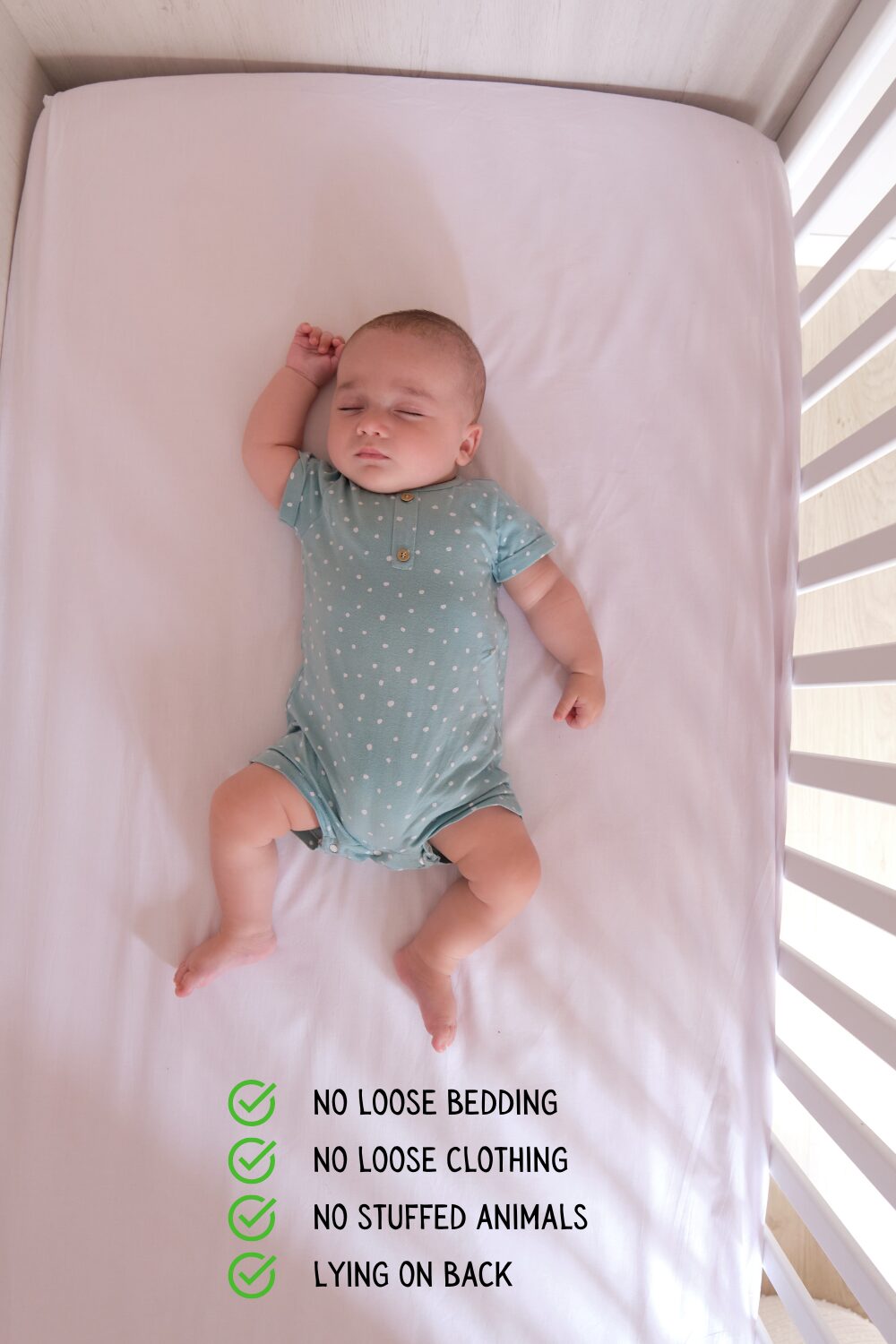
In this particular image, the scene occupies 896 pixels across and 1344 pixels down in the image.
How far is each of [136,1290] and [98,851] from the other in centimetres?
47

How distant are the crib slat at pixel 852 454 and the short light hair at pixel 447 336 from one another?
0.43 metres

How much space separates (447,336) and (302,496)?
258mm

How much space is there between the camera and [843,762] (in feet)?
3.30

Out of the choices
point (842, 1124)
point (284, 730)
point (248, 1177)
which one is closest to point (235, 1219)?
point (248, 1177)

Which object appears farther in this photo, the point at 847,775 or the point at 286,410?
the point at 286,410

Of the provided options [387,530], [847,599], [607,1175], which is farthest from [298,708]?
[847,599]

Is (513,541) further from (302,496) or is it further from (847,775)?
(847,775)

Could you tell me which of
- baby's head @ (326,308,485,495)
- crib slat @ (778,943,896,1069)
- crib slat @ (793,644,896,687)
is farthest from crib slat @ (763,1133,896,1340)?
baby's head @ (326,308,485,495)

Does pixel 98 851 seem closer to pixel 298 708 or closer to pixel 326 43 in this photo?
pixel 298 708

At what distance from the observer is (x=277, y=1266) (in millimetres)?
1005

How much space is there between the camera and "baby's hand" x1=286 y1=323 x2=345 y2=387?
1146 mm

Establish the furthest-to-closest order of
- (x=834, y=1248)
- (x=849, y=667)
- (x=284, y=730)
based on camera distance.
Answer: (x=284, y=730) < (x=849, y=667) < (x=834, y=1248)

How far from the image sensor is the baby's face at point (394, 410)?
3.51 feet

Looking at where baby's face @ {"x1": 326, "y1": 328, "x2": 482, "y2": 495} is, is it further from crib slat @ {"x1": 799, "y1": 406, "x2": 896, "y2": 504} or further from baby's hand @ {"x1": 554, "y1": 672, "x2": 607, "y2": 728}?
crib slat @ {"x1": 799, "y1": 406, "x2": 896, "y2": 504}
